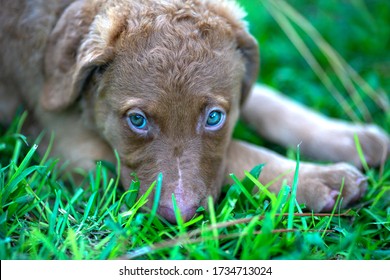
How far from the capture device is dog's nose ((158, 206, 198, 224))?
2.95 meters

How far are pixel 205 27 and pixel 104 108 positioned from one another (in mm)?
769

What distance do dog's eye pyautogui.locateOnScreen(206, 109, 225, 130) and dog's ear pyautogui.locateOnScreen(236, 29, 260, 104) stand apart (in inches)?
20.4

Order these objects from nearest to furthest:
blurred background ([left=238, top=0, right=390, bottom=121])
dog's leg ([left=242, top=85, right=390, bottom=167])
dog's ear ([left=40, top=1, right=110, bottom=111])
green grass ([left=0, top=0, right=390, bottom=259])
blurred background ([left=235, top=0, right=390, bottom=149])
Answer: green grass ([left=0, top=0, right=390, bottom=259]) < dog's ear ([left=40, top=1, right=110, bottom=111]) < dog's leg ([left=242, top=85, right=390, bottom=167]) < blurred background ([left=235, top=0, right=390, bottom=149]) < blurred background ([left=238, top=0, right=390, bottom=121])

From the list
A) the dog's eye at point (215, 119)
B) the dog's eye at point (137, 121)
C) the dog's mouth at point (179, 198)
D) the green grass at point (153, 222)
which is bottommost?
the green grass at point (153, 222)

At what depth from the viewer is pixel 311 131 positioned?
427 cm

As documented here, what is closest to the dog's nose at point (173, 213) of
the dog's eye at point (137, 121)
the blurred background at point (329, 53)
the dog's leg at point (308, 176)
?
the dog's eye at point (137, 121)

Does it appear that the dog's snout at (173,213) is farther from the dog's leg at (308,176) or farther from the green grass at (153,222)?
the dog's leg at (308,176)

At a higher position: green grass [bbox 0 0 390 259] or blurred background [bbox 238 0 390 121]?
blurred background [bbox 238 0 390 121]

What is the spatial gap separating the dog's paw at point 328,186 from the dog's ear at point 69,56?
1.46 meters

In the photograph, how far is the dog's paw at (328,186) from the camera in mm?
3342

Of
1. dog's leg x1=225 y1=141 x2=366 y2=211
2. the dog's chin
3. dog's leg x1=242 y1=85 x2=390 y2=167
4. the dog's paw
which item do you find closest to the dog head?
the dog's chin

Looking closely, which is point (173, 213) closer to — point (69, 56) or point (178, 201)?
point (178, 201)

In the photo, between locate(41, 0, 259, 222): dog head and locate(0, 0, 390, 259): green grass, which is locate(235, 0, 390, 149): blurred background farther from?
locate(41, 0, 259, 222): dog head

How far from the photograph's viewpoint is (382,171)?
3.88 metres
